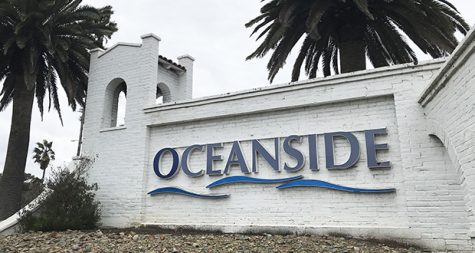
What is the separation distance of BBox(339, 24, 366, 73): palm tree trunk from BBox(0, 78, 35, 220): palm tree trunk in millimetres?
11648

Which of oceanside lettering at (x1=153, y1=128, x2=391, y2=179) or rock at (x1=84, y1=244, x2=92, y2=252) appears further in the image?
oceanside lettering at (x1=153, y1=128, x2=391, y2=179)

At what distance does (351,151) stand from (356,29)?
613cm

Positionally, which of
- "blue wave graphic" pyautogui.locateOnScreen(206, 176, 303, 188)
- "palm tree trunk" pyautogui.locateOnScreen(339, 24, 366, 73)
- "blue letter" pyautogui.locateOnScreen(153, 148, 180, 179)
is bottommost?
"blue wave graphic" pyautogui.locateOnScreen(206, 176, 303, 188)

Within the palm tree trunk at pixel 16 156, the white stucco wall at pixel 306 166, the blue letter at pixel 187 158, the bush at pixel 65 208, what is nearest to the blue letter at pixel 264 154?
the white stucco wall at pixel 306 166

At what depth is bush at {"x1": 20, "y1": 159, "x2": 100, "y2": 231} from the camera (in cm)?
973

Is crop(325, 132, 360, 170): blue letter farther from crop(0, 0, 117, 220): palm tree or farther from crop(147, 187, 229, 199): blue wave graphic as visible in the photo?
crop(0, 0, 117, 220): palm tree

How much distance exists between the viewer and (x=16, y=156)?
13.9m

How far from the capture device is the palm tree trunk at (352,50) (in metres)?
12.6

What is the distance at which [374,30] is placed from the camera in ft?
43.6

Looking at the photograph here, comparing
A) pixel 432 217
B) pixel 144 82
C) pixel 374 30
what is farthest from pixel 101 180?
pixel 374 30

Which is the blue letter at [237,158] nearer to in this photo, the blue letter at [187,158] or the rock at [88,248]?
the blue letter at [187,158]

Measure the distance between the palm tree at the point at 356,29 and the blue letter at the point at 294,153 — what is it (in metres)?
3.51

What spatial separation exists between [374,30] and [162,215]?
30.9ft

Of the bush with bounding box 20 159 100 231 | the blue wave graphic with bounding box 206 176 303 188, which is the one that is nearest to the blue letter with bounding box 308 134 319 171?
the blue wave graphic with bounding box 206 176 303 188
